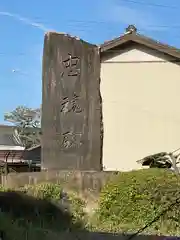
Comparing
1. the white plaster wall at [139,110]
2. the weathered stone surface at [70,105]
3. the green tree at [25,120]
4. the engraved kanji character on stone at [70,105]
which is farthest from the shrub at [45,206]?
the green tree at [25,120]

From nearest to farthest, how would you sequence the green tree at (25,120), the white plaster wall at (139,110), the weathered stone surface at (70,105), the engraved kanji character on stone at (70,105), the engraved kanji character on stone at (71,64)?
the weathered stone surface at (70,105)
the engraved kanji character on stone at (70,105)
the engraved kanji character on stone at (71,64)
the white plaster wall at (139,110)
the green tree at (25,120)

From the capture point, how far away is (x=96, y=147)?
52.4 feet

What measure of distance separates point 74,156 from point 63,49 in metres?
3.39

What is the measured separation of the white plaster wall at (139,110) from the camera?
66.7 ft

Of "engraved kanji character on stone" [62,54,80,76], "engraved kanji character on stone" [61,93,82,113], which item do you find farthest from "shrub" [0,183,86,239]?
"engraved kanji character on stone" [62,54,80,76]

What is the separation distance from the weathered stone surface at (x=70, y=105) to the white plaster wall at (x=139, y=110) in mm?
4458

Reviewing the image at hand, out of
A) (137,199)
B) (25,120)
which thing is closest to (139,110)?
(137,199)

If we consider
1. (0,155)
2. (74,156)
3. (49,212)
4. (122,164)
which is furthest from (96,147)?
(0,155)

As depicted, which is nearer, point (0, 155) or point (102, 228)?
point (102, 228)

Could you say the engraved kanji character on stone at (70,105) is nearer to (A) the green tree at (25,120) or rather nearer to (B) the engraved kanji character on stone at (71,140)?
(B) the engraved kanji character on stone at (71,140)

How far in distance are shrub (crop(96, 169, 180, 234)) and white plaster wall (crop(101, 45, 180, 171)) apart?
6450mm

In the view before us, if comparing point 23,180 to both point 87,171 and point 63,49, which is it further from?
point 63,49

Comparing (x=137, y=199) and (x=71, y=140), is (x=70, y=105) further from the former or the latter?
(x=137, y=199)

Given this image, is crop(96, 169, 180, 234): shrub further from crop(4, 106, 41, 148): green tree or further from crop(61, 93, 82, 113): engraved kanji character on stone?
crop(4, 106, 41, 148): green tree
